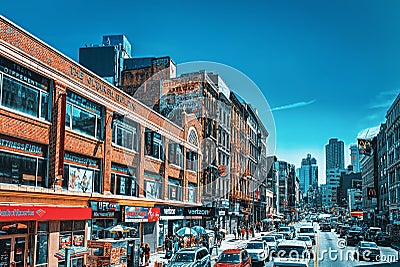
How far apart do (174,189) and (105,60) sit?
23523 mm

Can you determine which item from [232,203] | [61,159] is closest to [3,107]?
[61,159]

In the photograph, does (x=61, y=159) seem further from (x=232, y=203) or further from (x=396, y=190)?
(x=396, y=190)

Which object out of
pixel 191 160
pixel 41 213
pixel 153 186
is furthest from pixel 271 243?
pixel 41 213

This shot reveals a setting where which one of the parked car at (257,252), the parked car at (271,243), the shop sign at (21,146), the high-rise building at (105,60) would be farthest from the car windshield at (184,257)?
the high-rise building at (105,60)

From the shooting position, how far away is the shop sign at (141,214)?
112ft

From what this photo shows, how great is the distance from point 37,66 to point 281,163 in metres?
143

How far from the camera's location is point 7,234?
22641 millimetres

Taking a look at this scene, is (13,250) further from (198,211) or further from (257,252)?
(198,211)

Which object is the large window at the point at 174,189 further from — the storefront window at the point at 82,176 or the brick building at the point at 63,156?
the storefront window at the point at 82,176

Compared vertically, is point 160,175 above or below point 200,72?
below

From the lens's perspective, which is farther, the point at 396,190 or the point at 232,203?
the point at 396,190

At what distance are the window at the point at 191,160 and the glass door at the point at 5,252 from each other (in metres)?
29.8

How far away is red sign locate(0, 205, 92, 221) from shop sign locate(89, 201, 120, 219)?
0.94 meters

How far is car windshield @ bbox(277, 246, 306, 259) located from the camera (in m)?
27.2
